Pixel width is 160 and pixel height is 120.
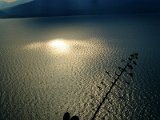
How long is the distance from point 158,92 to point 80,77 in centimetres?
2026

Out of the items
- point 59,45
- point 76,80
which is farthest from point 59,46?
point 76,80

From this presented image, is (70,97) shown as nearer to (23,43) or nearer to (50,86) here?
(50,86)

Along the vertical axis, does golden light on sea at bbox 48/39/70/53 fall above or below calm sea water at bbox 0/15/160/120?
above

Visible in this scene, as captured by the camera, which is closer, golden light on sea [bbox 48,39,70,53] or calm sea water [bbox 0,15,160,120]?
calm sea water [bbox 0,15,160,120]

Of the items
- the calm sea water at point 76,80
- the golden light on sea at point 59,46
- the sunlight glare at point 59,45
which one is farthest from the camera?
the sunlight glare at point 59,45

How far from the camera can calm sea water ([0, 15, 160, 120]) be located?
123 ft

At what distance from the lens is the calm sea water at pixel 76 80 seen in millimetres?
37594

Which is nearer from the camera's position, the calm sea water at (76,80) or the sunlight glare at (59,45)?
the calm sea water at (76,80)

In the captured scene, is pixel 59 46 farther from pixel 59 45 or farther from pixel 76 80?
pixel 76 80

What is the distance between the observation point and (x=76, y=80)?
51062mm

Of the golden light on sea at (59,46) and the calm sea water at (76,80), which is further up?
the golden light on sea at (59,46)

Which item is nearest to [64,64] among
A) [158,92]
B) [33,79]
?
[33,79]

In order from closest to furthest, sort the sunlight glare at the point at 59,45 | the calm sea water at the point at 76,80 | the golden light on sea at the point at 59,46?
the calm sea water at the point at 76,80 < the golden light on sea at the point at 59,46 < the sunlight glare at the point at 59,45

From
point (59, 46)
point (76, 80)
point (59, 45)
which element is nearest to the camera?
point (76, 80)
